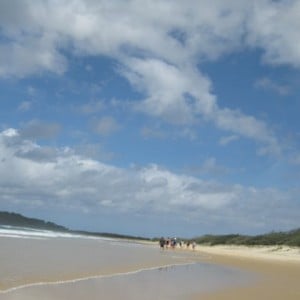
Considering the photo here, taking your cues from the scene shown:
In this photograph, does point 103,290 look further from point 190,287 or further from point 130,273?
point 130,273

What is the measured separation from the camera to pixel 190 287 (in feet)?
64.1

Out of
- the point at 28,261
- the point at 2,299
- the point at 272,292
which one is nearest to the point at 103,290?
the point at 2,299

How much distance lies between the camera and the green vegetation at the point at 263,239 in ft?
232

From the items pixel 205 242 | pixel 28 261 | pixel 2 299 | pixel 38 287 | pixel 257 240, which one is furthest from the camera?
pixel 205 242

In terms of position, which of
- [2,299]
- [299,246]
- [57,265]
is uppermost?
[299,246]

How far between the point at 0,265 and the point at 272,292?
35.1ft

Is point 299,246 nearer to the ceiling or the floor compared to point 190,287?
nearer to the ceiling

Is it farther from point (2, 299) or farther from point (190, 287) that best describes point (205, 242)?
point (2, 299)

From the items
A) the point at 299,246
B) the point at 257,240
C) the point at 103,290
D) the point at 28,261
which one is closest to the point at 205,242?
the point at 257,240

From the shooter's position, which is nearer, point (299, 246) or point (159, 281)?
point (159, 281)

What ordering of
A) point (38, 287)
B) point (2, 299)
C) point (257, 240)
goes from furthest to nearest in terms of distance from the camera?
1. point (257, 240)
2. point (38, 287)
3. point (2, 299)

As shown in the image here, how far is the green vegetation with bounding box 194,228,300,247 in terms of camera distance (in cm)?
7062

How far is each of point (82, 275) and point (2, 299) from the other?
702 cm

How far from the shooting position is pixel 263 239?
78.5 meters
